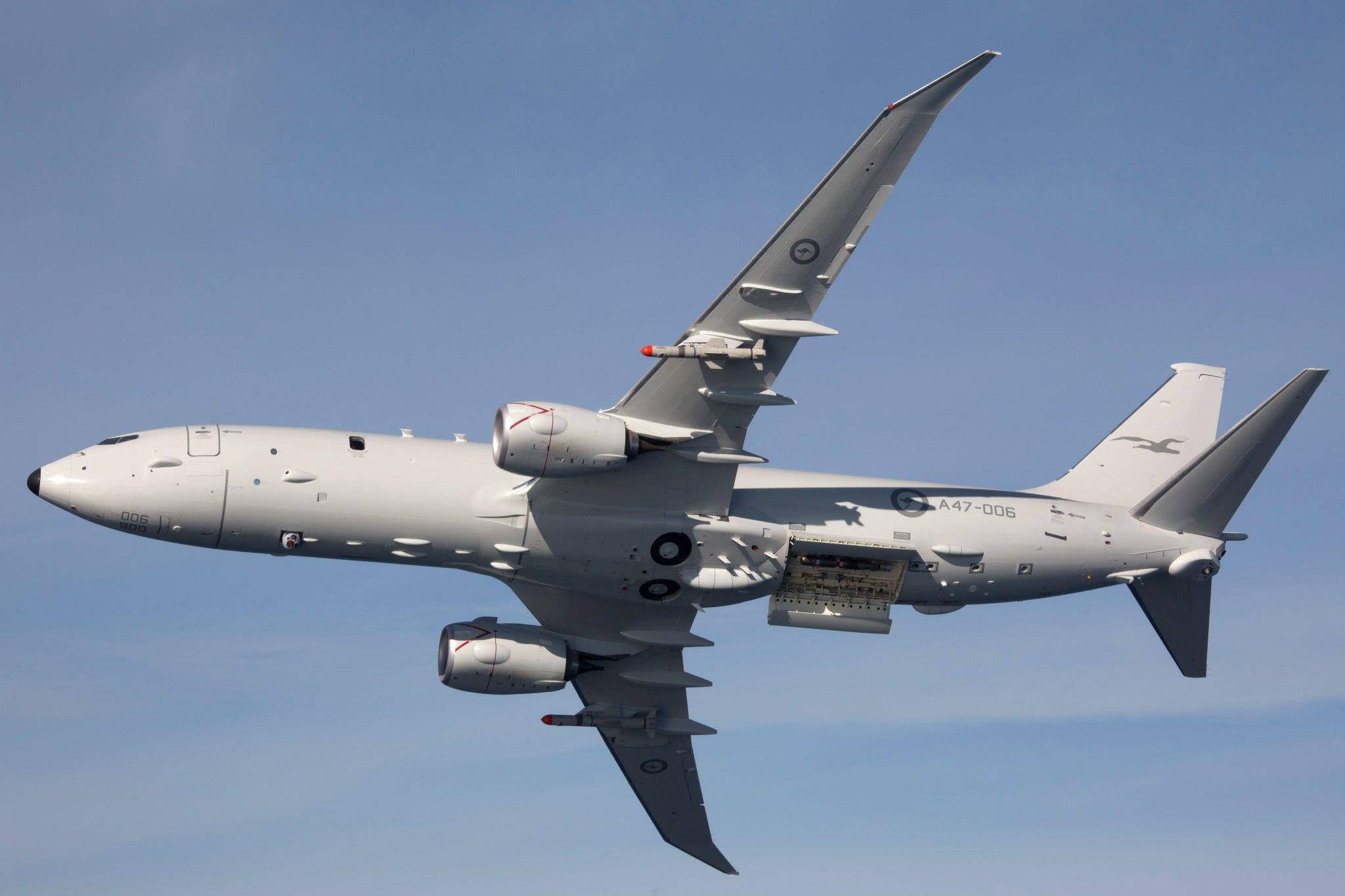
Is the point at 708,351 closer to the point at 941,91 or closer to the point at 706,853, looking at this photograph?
the point at 941,91

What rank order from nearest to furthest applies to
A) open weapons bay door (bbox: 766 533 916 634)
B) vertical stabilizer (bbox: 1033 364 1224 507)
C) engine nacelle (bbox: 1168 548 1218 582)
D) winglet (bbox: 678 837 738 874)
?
1. open weapons bay door (bbox: 766 533 916 634)
2. engine nacelle (bbox: 1168 548 1218 582)
3. vertical stabilizer (bbox: 1033 364 1224 507)
4. winglet (bbox: 678 837 738 874)

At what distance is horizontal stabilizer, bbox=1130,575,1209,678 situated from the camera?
48.2 meters

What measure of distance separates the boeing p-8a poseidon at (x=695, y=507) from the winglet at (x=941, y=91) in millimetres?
71

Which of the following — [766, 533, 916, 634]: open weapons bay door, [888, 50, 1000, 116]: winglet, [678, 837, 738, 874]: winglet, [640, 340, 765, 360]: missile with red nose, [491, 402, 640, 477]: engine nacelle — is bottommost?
[678, 837, 738, 874]: winglet

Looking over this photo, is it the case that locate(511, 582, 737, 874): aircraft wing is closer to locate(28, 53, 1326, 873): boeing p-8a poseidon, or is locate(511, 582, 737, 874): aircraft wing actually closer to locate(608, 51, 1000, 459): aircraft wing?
locate(28, 53, 1326, 873): boeing p-8a poseidon

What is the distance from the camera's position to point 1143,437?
167 feet

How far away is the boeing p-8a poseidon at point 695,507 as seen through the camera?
3978 centimetres

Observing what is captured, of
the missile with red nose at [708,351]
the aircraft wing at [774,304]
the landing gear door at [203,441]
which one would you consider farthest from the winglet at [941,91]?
the landing gear door at [203,441]

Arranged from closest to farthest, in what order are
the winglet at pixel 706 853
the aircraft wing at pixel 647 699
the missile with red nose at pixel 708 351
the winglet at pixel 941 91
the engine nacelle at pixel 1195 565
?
the winglet at pixel 941 91 < the missile with red nose at pixel 708 351 < the engine nacelle at pixel 1195 565 < the aircraft wing at pixel 647 699 < the winglet at pixel 706 853

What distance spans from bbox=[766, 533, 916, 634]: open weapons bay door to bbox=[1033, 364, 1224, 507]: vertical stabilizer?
7338 millimetres

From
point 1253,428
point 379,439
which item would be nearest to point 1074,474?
point 1253,428

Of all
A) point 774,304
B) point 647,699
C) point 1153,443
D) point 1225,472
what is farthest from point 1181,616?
point 774,304

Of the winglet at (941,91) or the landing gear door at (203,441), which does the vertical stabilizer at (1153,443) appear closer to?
the winglet at (941,91)

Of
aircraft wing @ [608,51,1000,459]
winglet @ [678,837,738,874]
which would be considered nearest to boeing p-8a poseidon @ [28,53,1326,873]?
aircraft wing @ [608,51,1000,459]
